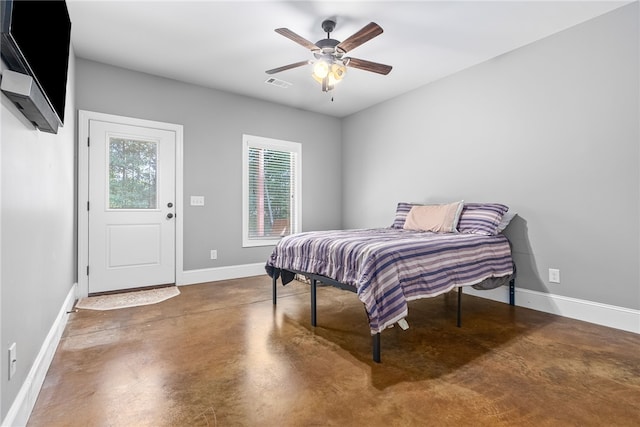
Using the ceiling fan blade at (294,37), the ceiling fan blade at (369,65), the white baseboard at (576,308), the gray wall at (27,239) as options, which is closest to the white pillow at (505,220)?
the white baseboard at (576,308)

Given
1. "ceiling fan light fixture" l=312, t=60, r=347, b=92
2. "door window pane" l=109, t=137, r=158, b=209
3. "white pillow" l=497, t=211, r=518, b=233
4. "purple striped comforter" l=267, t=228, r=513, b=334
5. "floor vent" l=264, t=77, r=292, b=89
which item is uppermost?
"floor vent" l=264, t=77, r=292, b=89

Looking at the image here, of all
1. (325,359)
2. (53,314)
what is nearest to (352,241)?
(325,359)

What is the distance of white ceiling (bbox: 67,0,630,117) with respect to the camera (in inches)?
99.7

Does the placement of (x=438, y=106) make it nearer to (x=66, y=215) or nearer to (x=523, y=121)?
(x=523, y=121)

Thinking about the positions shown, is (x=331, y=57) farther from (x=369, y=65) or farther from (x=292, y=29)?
(x=292, y=29)

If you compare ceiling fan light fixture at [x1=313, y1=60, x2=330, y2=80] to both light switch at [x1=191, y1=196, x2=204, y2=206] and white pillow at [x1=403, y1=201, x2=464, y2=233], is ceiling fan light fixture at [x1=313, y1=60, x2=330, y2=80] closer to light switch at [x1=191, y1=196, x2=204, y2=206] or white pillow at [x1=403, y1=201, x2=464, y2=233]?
white pillow at [x1=403, y1=201, x2=464, y2=233]

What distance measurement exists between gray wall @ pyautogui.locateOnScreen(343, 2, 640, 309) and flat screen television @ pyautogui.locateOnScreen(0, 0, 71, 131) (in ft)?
12.3

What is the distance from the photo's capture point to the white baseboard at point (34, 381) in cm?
127

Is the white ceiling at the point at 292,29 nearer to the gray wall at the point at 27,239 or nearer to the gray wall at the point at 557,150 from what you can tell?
the gray wall at the point at 557,150

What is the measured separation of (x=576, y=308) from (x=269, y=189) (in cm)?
394

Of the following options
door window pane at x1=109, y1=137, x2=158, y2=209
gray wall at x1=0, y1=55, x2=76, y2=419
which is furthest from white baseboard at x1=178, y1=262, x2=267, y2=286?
gray wall at x1=0, y1=55, x2=76, y2=419

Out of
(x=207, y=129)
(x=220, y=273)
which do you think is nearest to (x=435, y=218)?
(x=220, y=273)

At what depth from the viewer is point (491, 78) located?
343cm

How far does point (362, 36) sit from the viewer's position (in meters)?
2.39
